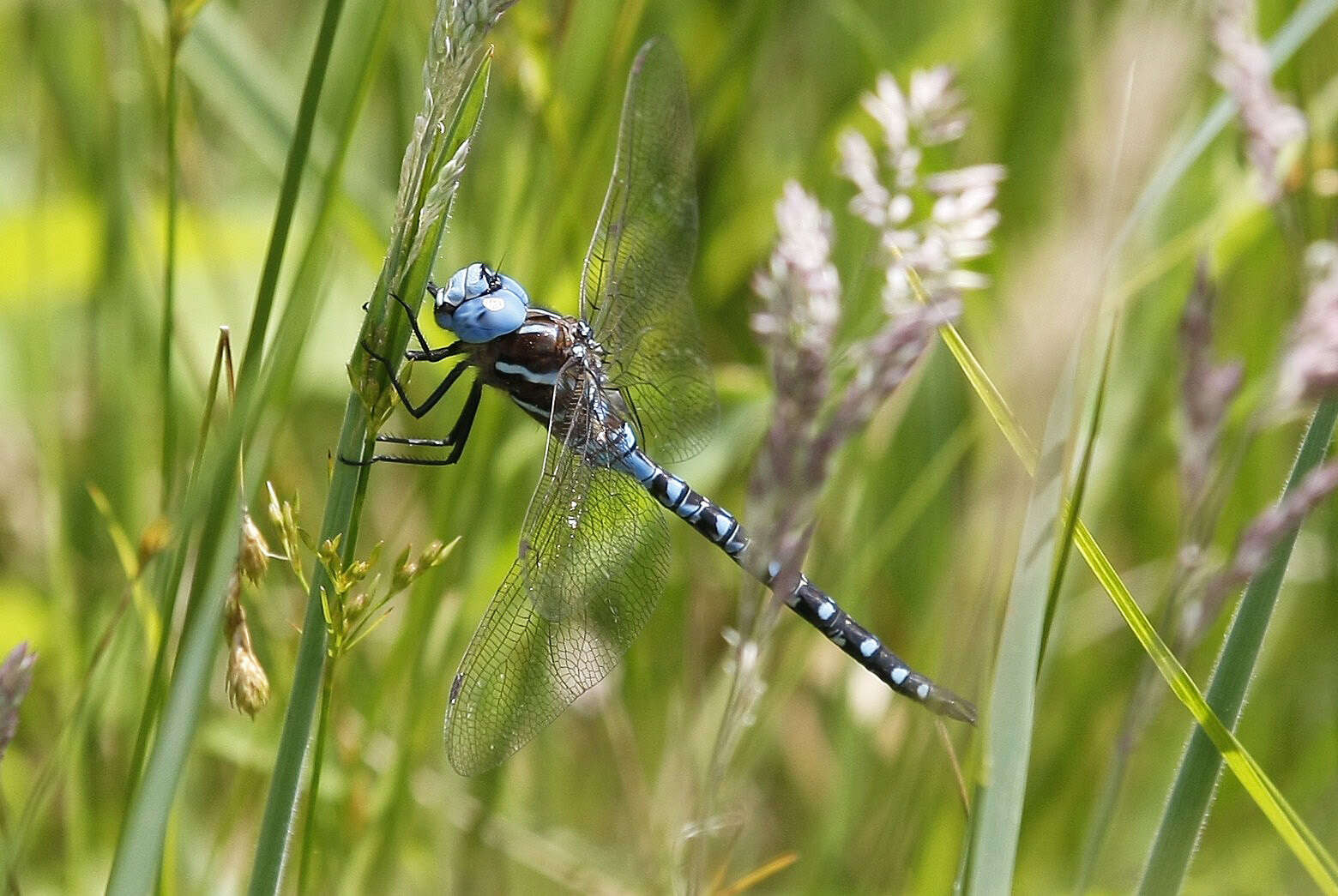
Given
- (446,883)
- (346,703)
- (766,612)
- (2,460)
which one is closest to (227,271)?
(2,460)

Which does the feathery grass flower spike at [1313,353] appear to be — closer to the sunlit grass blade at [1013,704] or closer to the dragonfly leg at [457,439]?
the sunlit grass blade at [1013,704]

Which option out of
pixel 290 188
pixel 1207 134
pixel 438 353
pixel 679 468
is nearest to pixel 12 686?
pixel 290 188

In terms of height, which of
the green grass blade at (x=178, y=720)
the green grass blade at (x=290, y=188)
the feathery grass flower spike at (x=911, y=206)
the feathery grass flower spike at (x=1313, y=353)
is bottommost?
the green grass blade at (x=178, y=720)

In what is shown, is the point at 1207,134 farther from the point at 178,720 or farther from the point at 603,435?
the point at 178,720

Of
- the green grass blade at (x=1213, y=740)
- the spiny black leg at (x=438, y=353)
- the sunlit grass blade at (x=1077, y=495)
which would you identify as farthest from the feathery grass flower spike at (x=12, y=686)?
the green grass blade at (x=1213, y=740)

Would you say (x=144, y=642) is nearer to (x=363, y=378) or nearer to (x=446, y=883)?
(x=363, y=378)

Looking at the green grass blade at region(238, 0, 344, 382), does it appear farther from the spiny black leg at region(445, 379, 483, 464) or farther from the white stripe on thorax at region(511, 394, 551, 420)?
the white stripe on thorax at region(511, 394, 551, 420)
